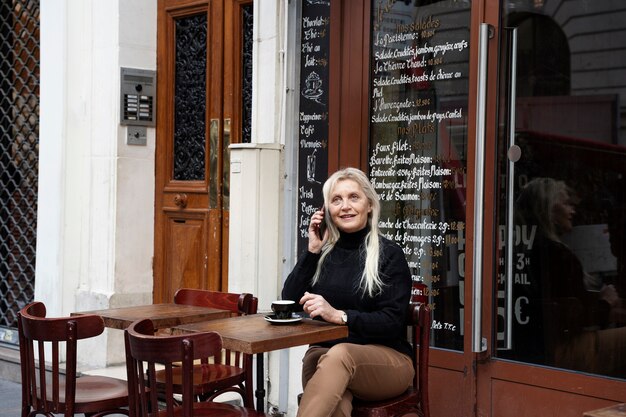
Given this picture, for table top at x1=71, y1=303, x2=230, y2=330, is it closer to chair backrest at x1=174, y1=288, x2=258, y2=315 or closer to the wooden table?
chair backrest at x1=174, y1=288, x2=258, y2=315

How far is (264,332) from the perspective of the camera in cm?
380

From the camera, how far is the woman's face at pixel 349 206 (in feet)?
14.7

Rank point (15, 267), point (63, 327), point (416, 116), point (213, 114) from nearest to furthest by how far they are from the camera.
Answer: point (63, 327)
point (416, 116)
point (213, 114)
point (15, 267)

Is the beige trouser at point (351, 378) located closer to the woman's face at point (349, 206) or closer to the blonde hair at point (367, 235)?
the blonde hair at point (367, 235)

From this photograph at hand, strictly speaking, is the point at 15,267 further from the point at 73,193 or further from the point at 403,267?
the point at 403,267

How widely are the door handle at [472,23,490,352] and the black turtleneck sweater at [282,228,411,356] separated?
0.70 metres

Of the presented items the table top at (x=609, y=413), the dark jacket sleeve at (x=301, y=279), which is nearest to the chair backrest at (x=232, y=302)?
the dark jacket sleeve at (x=301, y=279)

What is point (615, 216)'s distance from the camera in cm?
453

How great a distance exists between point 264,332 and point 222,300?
1164 millimetres

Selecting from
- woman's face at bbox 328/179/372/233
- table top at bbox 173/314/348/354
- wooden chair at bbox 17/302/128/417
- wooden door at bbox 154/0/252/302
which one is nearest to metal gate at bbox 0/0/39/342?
wooden door at bbox 154/0/252/302

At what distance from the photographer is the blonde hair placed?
4.33 meters

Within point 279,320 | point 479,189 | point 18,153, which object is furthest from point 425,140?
point 18,153

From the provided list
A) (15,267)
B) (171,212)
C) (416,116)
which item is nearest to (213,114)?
(171,212)

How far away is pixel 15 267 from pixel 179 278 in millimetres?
1976
